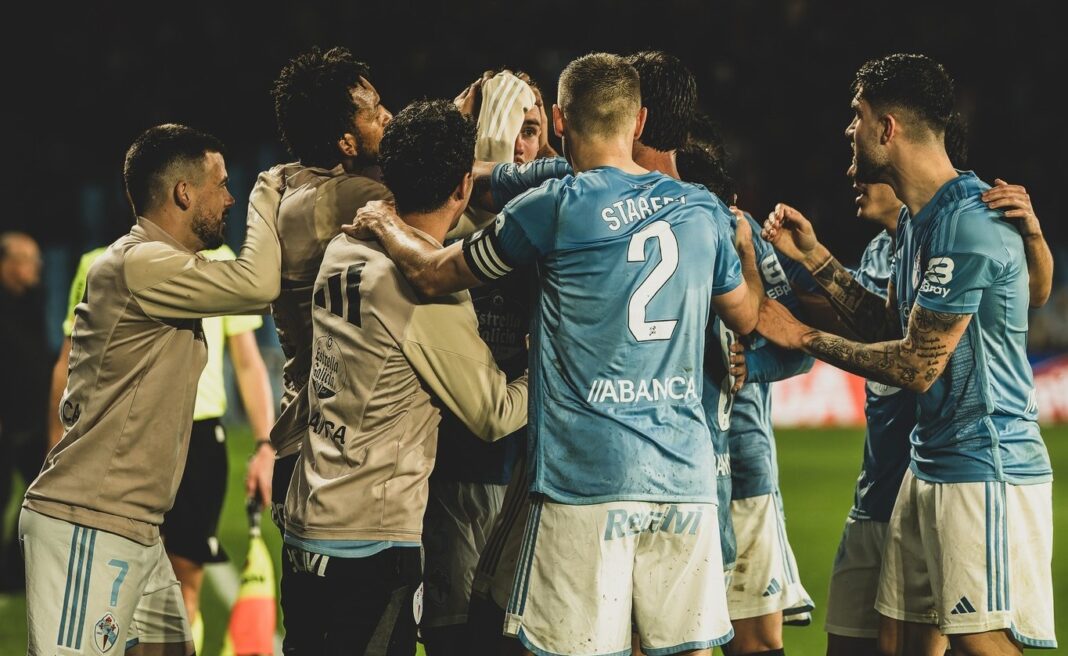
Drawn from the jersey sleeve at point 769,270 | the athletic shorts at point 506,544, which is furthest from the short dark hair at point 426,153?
the jersey sleeve at point 769,270

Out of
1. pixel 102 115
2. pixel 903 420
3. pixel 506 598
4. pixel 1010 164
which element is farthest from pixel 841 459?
pixel 102 115

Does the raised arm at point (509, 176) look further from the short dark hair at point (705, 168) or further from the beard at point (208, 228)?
the beard at point (208, 228)

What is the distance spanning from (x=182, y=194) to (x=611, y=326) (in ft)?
5.35

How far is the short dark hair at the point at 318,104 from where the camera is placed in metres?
4.34

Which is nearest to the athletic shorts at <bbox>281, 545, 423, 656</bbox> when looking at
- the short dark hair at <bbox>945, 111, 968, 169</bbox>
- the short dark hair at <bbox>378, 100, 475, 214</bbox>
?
the short dark hair at <bbox>378, 100, 475, 214</bbox>

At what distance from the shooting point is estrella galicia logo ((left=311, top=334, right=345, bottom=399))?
12.6 feet

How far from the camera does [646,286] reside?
367cm

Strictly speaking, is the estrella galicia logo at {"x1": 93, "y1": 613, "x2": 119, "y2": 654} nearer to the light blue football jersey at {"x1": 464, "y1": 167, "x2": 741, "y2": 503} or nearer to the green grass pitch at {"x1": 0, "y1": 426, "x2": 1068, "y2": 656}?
the light blue football jersey at {"x1": 464, "y1": 167, "x2": 741, "y2": 503}

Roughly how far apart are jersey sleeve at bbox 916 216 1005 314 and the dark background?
1540 cm

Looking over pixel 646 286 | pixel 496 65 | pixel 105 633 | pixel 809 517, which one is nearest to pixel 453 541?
pixel 105 633

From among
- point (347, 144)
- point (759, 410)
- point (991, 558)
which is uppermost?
point (347, 144)

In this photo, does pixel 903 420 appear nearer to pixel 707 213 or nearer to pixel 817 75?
pixel 707 213

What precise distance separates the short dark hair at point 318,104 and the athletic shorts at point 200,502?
7.17 ft

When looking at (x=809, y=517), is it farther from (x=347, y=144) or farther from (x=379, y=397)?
(x=379, y=397)
